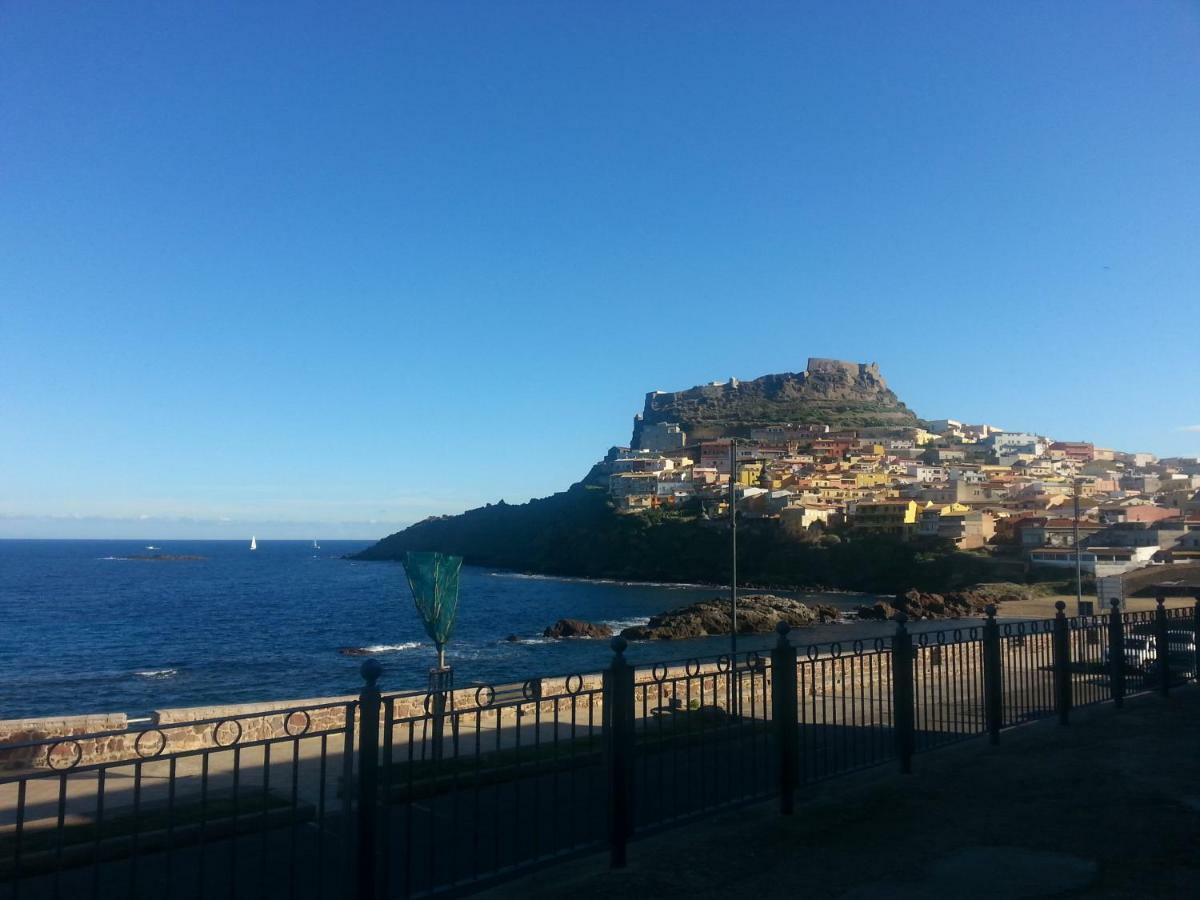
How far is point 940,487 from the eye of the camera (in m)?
99.0

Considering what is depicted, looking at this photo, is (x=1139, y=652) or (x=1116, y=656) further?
Answer: (x=1139, y=652)

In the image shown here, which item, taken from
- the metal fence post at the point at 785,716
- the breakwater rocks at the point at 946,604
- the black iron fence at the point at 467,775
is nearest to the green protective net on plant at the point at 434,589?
the black iron fence at the point at 467,775

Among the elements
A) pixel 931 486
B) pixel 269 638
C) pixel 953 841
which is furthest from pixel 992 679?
pixel 931 486

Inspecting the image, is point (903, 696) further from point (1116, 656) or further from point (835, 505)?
point (835, 505)

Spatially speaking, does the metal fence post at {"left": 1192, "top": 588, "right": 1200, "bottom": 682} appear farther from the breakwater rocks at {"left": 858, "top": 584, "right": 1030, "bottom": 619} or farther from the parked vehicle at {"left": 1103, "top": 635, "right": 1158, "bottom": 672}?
the breakwater rocks at {"left": 858, "top": 584, "right": 1030, "bottom": 619}

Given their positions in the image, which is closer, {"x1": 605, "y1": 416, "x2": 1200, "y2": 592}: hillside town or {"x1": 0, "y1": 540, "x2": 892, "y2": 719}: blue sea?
{"x1": 0, "y1": 540, "x2": 892, "y2": 719}: blue sea

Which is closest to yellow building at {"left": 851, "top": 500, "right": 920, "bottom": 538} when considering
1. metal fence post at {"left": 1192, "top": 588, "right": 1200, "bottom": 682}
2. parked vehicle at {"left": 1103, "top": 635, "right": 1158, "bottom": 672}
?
metal fence post at {"left": 1192, "top": 588, "right": 1200, "bottom": 682}

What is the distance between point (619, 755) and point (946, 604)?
58.4 meters

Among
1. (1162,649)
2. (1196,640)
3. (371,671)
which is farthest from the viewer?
(1196,640)

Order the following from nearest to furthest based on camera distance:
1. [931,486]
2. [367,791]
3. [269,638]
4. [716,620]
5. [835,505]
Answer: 1. [367,791]
2. [269,638]
3. [716,620]
4. [835,505]
5. [931,486]

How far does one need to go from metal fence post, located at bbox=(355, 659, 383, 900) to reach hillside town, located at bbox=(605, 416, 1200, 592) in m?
39.0

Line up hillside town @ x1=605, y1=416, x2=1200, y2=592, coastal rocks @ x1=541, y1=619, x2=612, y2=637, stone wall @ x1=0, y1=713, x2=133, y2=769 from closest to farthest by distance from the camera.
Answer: stone wall @ x1=0, y1=713, x2=133, y2=769 < coastal rocks @ x1=541, y1=619, x2=612, y2=637 < hillside town @ x1=605, y1=416, x2=1200, y2=592

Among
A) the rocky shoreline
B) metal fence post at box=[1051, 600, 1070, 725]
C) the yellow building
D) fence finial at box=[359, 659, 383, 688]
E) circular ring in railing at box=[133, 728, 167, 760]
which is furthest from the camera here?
the yellow building

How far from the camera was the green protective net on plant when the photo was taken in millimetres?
13594
